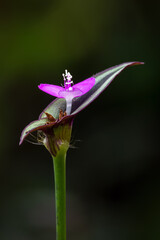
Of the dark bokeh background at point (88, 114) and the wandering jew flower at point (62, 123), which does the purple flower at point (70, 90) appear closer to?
the wandering jew flower at point (62, 123)

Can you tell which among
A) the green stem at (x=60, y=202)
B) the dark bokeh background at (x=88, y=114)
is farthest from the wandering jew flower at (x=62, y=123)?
the dark bokeh background at (x=88, y=114)

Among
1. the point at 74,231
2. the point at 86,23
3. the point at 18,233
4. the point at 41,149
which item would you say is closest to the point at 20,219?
the point at 18,233

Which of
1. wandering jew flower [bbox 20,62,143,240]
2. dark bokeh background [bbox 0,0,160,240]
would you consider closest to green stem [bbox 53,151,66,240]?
wandering jew flower [bbox 20,62,143,240]

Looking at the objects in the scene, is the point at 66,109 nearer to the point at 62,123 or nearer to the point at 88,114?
the point at 62,123

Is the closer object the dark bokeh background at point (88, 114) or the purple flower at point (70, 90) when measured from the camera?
the purple flower at point (70, 90)

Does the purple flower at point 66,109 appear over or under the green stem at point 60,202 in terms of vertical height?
over

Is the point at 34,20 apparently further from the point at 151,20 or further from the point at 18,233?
the point at 18,233

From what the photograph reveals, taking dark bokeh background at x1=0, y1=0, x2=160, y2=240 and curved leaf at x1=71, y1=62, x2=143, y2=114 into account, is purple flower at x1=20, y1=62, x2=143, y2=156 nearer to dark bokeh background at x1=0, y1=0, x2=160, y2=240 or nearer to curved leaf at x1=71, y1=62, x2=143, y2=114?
curved leaf at x1=71, y1=62, x2=143, y2=114
